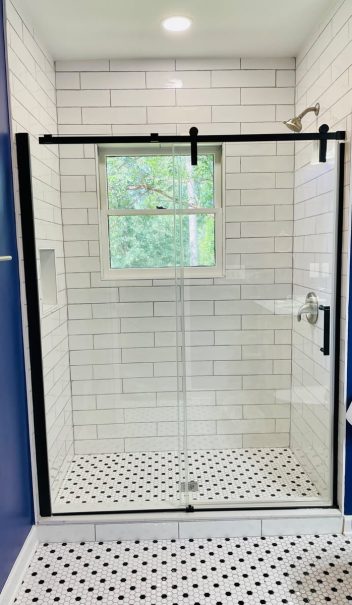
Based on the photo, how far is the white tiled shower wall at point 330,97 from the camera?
1.87 metres

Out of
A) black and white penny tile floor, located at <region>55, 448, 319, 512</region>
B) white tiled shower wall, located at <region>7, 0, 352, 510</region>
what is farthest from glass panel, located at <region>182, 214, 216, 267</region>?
black and white penny tile floor, located at <region>55, 448, 319, 512</region>

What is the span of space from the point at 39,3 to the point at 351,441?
2.59 meters

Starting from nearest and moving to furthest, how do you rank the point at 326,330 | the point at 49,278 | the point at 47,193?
the point at 326,330, the point at 47,193, the point at 49,278

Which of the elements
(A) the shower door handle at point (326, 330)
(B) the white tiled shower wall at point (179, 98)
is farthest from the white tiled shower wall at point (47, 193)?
(A) the shower door handle at point (326, 330)

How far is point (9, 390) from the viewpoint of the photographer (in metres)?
1.74

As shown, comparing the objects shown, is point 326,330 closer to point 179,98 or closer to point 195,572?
point 195,572

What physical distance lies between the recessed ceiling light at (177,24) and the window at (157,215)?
0.62 m

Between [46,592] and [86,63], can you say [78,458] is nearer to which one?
[46,592]

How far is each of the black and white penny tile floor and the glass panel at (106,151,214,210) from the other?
1.62 m

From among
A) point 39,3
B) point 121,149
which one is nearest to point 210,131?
point 121,149

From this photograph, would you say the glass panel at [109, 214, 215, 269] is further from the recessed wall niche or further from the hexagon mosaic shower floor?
the hexagon mosaic shower floor

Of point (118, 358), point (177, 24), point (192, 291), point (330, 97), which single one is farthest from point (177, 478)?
point (177, 24)

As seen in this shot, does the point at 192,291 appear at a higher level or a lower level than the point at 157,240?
lower

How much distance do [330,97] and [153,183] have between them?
108cm
